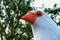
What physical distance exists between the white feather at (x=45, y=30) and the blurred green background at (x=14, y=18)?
147 inches

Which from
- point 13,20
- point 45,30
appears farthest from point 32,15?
point 13,20

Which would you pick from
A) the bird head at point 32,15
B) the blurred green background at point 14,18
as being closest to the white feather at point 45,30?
the bird head at point 32,15

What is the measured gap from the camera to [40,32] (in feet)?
2.98

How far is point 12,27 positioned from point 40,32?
159 inches

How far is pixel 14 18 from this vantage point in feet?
16.3

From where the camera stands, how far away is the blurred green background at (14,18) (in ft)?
15.6

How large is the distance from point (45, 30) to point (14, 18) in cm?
406

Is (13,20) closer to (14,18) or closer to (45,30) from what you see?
(14,18)

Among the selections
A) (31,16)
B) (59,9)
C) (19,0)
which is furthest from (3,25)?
(31,16)

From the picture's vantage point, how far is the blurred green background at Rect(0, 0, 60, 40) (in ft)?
15.6

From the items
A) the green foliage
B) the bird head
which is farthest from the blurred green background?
the bird head

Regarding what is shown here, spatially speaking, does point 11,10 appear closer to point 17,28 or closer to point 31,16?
point 17,28

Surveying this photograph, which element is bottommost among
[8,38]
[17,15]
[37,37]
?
[8,38]

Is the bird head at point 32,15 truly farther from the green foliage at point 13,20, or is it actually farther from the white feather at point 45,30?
the green foliage at point 13,20
